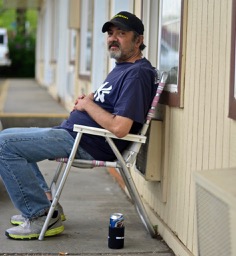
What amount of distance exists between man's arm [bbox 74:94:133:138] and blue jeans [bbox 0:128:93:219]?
23 cm

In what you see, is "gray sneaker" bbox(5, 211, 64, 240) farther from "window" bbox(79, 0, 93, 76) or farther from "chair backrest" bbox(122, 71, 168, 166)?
"window" bbox(79, 0, 93, 76)

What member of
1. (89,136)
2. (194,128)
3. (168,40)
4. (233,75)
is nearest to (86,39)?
(168,40)

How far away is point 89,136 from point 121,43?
647mm

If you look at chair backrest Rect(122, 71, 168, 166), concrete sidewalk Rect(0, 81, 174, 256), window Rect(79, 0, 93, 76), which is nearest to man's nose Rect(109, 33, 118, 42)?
chair backrest Rect(122, 71, 168, 166)

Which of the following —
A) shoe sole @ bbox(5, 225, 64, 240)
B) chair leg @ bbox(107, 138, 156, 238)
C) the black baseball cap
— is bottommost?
shoe sole @ bbox(5, 225, 64, 240)

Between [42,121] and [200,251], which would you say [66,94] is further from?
[200,251]

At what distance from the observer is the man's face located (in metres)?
4.41

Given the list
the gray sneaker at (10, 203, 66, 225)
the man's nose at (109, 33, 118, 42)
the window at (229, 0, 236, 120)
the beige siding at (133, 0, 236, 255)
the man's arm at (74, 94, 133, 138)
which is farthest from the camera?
the gray sneaker at (10, 203, 66, 225)

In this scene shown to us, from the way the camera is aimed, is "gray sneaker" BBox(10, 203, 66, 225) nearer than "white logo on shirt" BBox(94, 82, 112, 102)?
No

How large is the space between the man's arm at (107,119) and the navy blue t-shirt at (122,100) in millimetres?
39

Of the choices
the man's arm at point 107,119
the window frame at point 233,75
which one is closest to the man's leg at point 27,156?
the man's arm at point 107,119

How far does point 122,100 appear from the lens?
4.08m

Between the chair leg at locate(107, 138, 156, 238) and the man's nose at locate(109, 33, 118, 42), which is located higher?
the man's nose at locate(109, 33, 118, 42)

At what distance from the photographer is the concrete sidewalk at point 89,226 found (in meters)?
4.15
